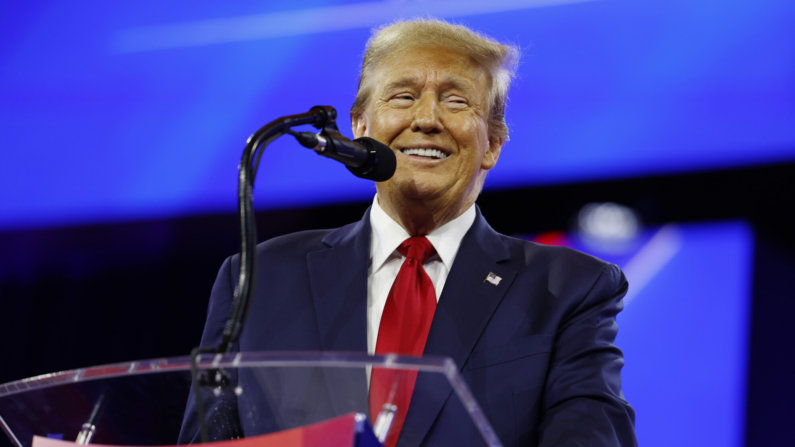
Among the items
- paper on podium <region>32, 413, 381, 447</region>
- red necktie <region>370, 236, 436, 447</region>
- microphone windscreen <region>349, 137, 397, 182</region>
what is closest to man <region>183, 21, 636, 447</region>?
red necktie <region>370, 236, 436, 447</region>

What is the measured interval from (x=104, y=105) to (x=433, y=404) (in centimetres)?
268

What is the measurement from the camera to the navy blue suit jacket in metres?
1.37

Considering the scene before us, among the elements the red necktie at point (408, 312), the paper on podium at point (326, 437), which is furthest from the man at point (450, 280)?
the paper on podium at point (326, 437)

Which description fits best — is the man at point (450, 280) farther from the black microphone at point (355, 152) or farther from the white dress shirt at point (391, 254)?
the black microphone at point (355, 152)

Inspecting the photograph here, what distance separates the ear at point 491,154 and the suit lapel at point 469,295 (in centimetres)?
19

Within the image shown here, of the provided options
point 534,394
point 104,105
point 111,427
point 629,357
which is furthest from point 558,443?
point 104,105

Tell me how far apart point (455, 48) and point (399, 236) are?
491 millimetres

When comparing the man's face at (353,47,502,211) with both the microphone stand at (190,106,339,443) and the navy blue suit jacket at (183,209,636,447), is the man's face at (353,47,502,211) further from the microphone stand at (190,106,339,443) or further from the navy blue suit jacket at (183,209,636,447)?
the microphone stand at (190,106,339,443)

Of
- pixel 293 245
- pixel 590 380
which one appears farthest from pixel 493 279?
pixel 293 245

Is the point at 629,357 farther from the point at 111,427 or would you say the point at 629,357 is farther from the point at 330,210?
the point at 111,427

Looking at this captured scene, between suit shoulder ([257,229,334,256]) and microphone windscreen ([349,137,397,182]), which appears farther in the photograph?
suit shoulder ([257,229,334,256])

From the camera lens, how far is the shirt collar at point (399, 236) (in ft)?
5.53

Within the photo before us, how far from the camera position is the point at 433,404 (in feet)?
2.62

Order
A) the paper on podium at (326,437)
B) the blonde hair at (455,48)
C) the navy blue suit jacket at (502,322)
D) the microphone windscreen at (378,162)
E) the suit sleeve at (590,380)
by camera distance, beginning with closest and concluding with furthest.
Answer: the paper on podium at (326,437), the microphone windscreen at (378,162), the suit sleeve at (590,380), the navy blue suit jacket at (502,322), the blonde hair at (455,48)
